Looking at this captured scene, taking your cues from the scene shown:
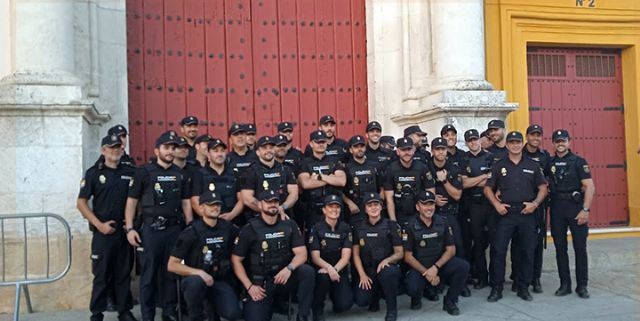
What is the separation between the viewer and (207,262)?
577cm

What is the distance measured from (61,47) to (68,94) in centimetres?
59

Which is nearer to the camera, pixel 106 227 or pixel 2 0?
pixel 106 227

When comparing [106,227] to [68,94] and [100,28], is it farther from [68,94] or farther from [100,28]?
[100,28]

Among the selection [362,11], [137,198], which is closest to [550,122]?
[362,11]

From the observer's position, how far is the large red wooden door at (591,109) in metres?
9.60

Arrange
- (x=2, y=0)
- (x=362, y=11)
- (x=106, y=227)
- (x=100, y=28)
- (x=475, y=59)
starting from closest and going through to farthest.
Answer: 1. (x=106, y=227)
2. (x=2, y=0)
3. (x=100, y=28)
4. (x=475, y=59)
5. (x=362, y=11)

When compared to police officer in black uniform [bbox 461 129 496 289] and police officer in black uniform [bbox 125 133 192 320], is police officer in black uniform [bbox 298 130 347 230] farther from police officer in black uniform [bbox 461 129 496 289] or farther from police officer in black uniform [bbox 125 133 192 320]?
police officer in black uniform [bbox 461 129 496 289]

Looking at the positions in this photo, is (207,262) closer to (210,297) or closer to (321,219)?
(210,297)

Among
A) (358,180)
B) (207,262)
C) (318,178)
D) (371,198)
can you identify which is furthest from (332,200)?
(207,262)

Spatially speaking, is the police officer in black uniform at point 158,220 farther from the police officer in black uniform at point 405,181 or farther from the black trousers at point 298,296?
the police officer in black uniform at point 405,181

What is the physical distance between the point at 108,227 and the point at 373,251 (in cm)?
244

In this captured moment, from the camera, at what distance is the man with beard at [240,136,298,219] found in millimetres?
6246

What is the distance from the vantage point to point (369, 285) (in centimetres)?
623

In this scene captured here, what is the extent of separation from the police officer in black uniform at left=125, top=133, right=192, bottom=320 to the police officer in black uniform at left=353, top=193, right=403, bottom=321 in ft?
5.63
